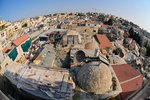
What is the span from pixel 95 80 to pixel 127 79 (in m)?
5.43

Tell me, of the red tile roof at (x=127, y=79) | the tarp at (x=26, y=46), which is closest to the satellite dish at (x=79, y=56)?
the red tile roof at (x=127, y=79)

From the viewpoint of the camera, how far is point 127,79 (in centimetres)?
1135

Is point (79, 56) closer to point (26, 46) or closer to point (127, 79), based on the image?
point (127, 79)

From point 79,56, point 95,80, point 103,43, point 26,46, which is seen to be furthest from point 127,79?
point 26,46

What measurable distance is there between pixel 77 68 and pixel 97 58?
3360 millimetres

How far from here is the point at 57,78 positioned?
9.55 meters

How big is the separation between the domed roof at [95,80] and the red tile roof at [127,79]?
226 centimetres

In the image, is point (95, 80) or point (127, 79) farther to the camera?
point (127, 79)

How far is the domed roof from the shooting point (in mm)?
8766

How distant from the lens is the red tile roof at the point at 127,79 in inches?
391

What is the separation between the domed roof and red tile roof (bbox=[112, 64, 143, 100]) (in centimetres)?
226

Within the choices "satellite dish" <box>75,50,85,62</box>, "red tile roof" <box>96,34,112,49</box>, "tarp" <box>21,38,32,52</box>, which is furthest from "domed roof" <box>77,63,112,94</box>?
"tarp" <box>21,38,32,52</box>

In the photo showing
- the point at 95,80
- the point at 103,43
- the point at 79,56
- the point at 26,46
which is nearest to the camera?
the point at 95,80

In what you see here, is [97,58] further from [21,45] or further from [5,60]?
[21,45]
